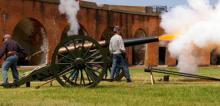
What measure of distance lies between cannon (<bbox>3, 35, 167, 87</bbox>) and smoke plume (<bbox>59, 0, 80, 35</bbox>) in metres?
20.9

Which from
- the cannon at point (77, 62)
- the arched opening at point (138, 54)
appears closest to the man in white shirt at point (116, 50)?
the cannon at point (77, 62)

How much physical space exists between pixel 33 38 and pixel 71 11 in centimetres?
318

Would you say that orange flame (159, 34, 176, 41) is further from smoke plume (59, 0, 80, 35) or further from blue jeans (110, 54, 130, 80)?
smoke plume (59, 0, 80, 35)

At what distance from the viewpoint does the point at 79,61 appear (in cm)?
1323

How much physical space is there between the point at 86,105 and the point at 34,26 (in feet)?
91.9

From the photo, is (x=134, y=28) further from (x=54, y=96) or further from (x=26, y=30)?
(x=54, y=96)

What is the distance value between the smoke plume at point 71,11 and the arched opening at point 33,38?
6.26 ft

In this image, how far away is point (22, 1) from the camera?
3412 cm

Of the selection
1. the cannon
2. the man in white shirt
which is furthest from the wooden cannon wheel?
the man in white shirt

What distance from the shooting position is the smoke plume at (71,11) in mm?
36028

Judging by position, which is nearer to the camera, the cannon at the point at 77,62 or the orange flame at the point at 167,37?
the cannon at the point at 77,62

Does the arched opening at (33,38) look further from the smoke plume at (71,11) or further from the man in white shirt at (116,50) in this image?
the man in white shirt at (116,50)

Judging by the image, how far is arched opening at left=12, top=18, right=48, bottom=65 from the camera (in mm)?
35906

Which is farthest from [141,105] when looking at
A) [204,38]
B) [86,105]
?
[204,38]
